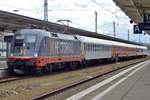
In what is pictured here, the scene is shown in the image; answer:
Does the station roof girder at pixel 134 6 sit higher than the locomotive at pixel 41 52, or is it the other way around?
the station roof girder at pixel 134 6

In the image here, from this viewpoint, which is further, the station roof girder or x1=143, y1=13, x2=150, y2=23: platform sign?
x1=143, y1=13, x2=150, y2=23: platform sign

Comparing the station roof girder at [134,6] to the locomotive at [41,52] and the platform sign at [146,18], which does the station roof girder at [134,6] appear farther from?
the locomotive at [41,52]

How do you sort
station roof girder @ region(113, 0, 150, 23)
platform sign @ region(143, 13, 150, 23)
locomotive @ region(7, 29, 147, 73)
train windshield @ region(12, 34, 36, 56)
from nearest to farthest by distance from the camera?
locomotive @ region(7, 29, 147, 73) < train windshield @ region(12, 34, 36, 56) < station roof girder @ region(113, 0, 150, 23) < platform sign @ region(143, 13, 150, 23)

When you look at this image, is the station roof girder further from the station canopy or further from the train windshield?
the train windshield

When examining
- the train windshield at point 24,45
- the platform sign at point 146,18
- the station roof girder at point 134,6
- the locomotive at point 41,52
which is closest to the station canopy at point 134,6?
the station roof girder at point 134,6

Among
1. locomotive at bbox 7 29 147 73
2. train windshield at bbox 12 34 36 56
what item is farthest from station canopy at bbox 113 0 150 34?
train windshield at bbox 12 34 36 56

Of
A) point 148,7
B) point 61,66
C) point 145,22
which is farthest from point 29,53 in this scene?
point 145,22

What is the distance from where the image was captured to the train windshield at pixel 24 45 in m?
29.3

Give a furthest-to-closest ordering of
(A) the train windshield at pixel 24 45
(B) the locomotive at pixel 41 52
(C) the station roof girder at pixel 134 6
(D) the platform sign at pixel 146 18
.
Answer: (D) the platform sign at pixel 146 18
(C) the station roof girder at pixel 134 6
(A) the train windshield at pixel 24 45
(B) the locomotive at pixel 41 52

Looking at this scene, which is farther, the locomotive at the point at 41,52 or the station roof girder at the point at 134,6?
the station roof girder at the point at 134,6

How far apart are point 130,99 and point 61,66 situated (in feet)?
62.1

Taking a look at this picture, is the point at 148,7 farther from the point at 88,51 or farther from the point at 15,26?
the point at 15,26

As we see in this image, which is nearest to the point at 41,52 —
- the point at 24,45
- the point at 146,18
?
the point at 24,45

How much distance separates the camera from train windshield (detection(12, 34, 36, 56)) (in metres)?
29.3
